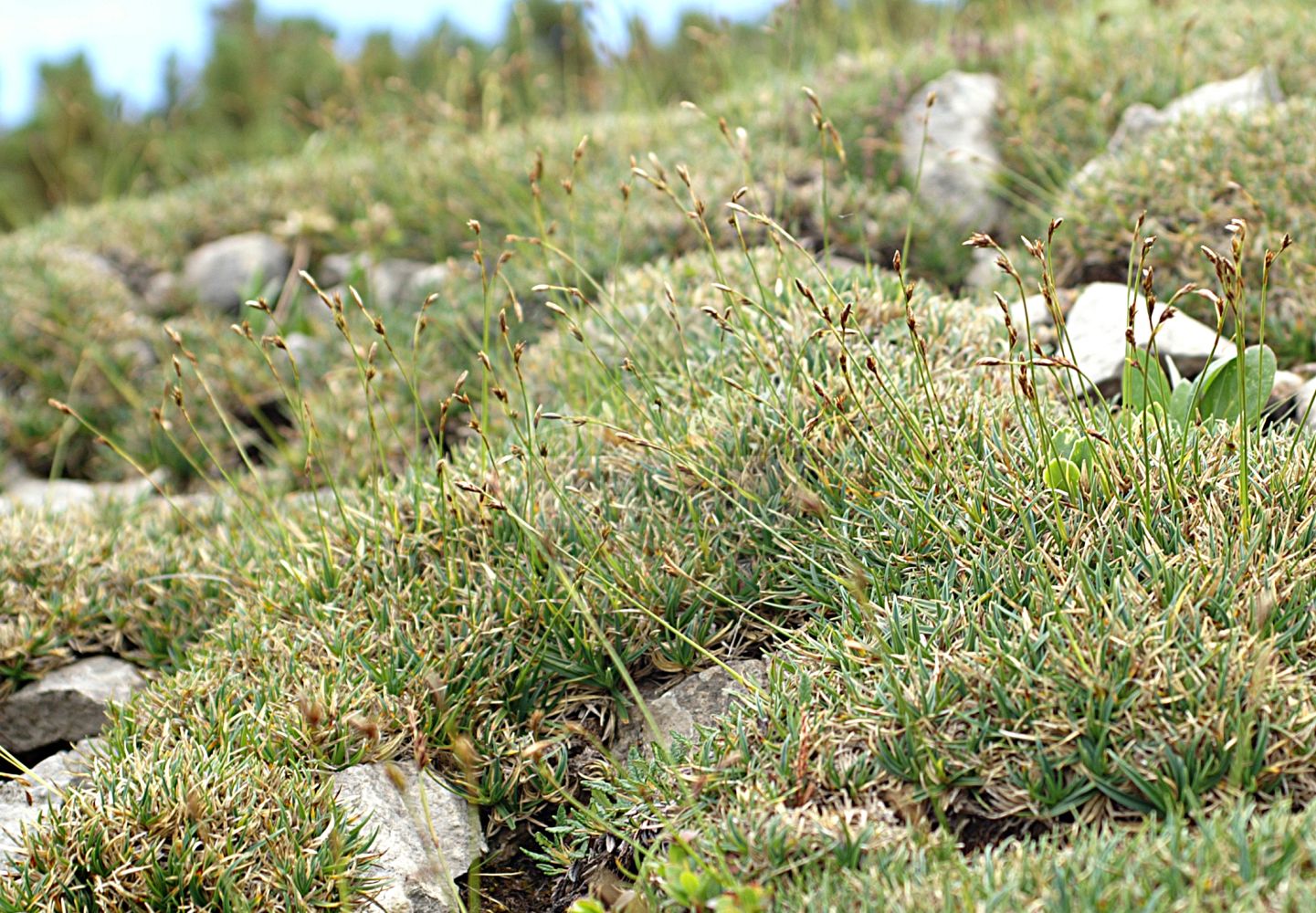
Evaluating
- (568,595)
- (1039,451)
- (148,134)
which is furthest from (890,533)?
(148,134)

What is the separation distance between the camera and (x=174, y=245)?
728 cm

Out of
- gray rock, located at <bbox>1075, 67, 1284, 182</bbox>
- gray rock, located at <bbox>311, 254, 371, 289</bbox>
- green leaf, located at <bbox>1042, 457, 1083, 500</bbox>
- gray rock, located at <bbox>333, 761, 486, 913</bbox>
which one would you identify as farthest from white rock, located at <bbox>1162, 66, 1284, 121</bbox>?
gray rock, located at <bbox>333, 761, 486, 913</bbox>

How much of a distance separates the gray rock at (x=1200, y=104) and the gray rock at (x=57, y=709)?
4619 millimetres

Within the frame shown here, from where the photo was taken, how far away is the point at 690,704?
9.93 feet

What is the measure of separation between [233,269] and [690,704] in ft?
16.4

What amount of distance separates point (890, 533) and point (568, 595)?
943 mm

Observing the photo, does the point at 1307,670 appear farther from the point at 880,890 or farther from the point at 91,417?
the point at 91,417

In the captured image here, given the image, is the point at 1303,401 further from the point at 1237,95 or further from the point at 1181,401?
the point at 1237,95

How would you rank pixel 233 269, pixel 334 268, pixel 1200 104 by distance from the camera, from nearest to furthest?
pixel 1200 104, pixel 334 268, pixel 233 269

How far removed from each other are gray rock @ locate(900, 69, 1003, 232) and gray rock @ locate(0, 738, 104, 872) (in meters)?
4.21

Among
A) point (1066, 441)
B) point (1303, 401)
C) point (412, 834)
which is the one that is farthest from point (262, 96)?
point (1303, 401)

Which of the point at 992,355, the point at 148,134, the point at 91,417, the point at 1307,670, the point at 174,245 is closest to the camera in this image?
the point at 1307,670

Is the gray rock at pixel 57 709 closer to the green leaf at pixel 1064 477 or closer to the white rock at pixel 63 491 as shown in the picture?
the white rock at pixel 63 491

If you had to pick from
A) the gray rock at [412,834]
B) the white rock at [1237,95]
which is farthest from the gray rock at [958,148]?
the gray rock at [412,834]
